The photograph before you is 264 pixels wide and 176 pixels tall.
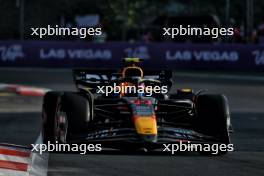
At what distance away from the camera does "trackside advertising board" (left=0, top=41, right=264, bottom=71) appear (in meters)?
34.4

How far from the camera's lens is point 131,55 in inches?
1383

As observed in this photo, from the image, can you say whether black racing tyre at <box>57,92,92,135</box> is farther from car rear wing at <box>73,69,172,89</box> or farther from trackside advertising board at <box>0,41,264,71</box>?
trackside advertising board at <box>0,41,264,71</box>

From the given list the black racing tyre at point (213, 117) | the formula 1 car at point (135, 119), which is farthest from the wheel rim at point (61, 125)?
the black racing tyre at point (213, 117)

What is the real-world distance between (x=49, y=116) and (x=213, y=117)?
82.7 inches

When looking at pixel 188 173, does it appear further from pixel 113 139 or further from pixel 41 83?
pixel 41 83

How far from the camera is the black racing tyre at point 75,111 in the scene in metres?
11.8

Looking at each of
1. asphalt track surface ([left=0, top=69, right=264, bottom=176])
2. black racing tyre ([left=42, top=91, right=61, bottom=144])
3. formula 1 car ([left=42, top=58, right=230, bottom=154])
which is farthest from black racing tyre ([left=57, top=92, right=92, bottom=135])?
asphalt track surface ([left=0, top=69, right=264, bottom=176])

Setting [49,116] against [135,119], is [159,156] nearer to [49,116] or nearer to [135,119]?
[135,119]

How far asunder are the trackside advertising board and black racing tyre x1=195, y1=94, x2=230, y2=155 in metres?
22.2

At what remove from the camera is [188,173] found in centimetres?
982

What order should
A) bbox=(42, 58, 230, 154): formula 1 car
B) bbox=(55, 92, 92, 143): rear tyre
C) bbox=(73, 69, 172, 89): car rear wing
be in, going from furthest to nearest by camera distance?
1. bbox=(73, 69, 172, 89): car rear wing
2. bbox=(55, 92, 92, 143): rear tyre
3. bbox=(42, 58, 230, 154): formula 1 car

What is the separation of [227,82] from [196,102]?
60.3 feet

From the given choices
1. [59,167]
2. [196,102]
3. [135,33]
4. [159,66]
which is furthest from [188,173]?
[135,33]

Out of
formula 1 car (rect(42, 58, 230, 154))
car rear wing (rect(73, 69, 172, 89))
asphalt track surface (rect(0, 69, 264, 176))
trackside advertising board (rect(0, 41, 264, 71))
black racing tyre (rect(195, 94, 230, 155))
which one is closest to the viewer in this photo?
asphalt track surface (rect(0, 69, 264, 176))
